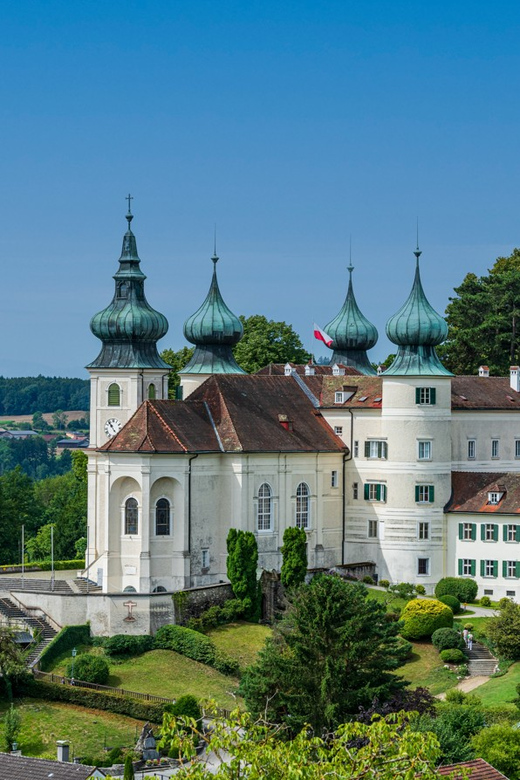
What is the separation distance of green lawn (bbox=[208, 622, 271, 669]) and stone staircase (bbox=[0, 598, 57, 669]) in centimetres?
669

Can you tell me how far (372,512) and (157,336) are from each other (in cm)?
1359

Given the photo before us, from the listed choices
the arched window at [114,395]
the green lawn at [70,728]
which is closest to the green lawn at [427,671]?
the green lawn at [70,728]

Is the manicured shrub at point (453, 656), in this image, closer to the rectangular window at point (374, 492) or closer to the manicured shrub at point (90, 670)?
the rectangular window at point (374, 492)

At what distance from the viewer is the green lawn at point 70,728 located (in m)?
53.3

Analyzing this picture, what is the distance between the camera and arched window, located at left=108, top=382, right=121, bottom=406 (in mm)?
75312

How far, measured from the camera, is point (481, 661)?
62.8 meters

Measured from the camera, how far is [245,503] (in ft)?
228

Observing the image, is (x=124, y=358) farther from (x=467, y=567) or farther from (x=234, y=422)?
(x=467, y=567)

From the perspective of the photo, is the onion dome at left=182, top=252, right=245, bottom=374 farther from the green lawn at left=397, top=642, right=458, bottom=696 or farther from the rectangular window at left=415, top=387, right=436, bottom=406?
the green lawn at left=397, top=642, right=458, bottom=696

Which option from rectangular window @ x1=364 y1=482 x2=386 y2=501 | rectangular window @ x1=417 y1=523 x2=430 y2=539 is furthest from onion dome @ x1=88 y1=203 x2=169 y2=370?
rectangular window @ x1=417 y1=523 x2=430 y2=539

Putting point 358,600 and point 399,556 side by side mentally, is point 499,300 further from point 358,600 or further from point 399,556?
point 358,600

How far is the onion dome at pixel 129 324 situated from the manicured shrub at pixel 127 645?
1655 centimetres

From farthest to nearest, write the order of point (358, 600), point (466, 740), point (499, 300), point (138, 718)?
1. point (499, 300)
2. point (138, 718)
3. point (358, 600)
4. point (466, 740)

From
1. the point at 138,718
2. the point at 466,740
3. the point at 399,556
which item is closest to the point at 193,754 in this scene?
the point at 466,740
